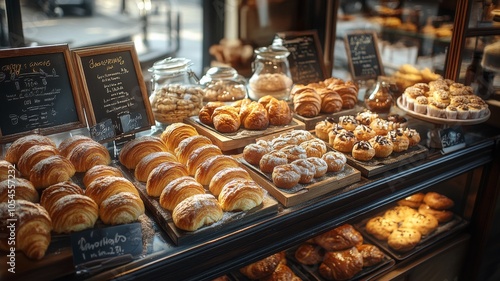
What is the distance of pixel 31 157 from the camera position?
1702mm

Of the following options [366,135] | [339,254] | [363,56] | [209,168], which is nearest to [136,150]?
[209,168]

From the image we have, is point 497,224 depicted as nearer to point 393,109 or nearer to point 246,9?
point 393,109

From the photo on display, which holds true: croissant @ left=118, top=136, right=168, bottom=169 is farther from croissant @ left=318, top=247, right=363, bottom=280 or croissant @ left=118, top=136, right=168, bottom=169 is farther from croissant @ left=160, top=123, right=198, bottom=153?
croissant @ left=318, top=247, right=363, bottom=280

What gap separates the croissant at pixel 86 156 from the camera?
1.79 metres

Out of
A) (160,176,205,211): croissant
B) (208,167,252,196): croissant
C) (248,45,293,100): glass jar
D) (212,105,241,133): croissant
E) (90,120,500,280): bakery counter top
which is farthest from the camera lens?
(248,45,293,100): glass jar

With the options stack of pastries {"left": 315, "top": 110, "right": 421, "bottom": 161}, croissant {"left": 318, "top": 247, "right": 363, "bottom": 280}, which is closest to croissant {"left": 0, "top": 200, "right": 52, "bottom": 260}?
stack of pastries {"left": 315, "top": 110, "right": 421, "bottom": 161}

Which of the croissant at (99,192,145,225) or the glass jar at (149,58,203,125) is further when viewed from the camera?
the glass jar at (149,58,203,125)

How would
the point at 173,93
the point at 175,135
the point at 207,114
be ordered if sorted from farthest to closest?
the point at 173,93 < the point at 207,114 < the point at 175,135

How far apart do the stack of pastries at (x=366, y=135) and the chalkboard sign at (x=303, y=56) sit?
2.16ft

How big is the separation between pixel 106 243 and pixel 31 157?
568mm

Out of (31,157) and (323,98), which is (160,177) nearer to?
(31,157)

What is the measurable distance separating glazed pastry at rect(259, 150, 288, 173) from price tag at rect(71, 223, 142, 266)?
0.65 metres

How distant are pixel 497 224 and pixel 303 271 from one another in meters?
1.47

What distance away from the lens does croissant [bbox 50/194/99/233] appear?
142cm
